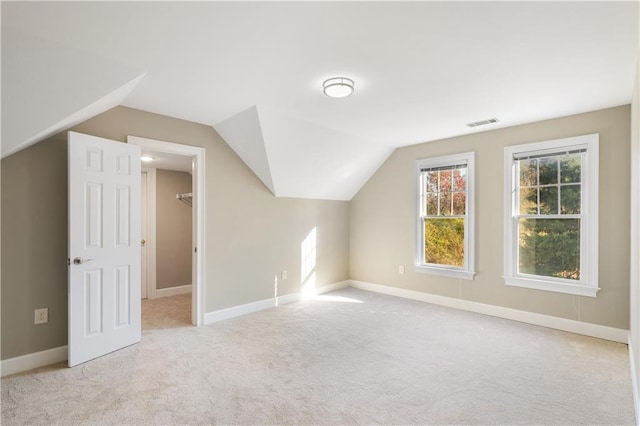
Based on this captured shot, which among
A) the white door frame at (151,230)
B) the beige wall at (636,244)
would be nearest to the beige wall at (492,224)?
the beige wall at (636,244)

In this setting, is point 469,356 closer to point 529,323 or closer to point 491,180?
point 529,323

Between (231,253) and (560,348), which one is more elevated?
(231,253)

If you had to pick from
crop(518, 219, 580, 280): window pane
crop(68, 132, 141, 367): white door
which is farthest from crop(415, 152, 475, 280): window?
crop(68, 132, 141, 367): white door

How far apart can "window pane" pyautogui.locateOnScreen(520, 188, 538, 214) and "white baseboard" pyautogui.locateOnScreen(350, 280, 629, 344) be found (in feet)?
4.01

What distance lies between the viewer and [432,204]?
16.2ft

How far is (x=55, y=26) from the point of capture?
1915 mm

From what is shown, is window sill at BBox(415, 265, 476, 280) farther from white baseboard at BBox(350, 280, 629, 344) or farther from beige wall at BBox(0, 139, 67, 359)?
beige wall at BBox(0, 139, 67, 359)

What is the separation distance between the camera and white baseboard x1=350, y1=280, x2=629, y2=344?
11.2 ft

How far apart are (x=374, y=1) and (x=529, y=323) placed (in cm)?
393

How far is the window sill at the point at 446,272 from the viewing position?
4.46 meters

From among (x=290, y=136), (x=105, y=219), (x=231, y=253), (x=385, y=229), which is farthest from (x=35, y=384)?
(x=385, y=229)

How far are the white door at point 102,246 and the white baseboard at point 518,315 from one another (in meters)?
3.66

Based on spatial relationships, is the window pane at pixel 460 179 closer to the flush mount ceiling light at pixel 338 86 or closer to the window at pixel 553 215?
the window at pixel 553 215

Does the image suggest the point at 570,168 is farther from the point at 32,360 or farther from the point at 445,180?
the point at 32,360
